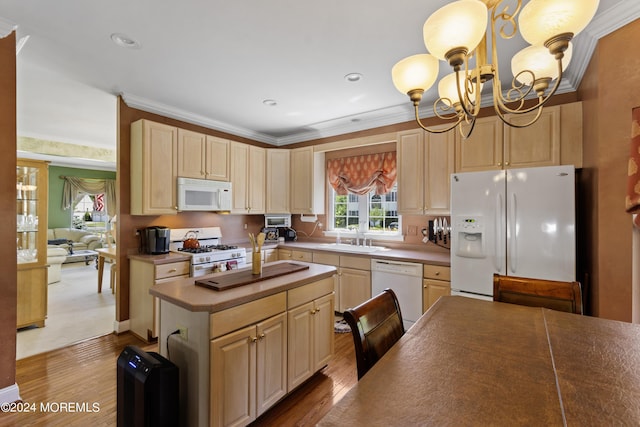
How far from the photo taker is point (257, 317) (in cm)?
178

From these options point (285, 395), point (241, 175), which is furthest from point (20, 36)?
point (285, 395)

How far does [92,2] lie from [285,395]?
2784 millimetres

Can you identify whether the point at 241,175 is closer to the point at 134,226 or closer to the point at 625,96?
the point at 134,226

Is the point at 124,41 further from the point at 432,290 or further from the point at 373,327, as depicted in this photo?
the point at 432,290

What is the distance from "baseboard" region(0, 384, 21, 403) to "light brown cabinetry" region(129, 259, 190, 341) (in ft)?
3.28

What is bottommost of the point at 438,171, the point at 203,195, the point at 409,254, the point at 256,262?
the point at 409,254

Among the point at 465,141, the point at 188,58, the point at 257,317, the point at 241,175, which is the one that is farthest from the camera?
the point at 241,175

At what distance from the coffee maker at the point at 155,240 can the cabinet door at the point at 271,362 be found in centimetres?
208

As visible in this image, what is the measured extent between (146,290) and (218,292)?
71.1 inches

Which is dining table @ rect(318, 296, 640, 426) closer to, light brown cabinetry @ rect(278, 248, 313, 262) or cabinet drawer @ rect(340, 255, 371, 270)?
cabinet drawer @ rect(340, 255, 371, 270)

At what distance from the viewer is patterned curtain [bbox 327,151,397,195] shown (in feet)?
13.0

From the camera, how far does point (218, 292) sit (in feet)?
5.74

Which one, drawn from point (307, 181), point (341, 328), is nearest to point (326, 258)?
point (341, 328)

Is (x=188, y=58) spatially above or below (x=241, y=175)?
above
